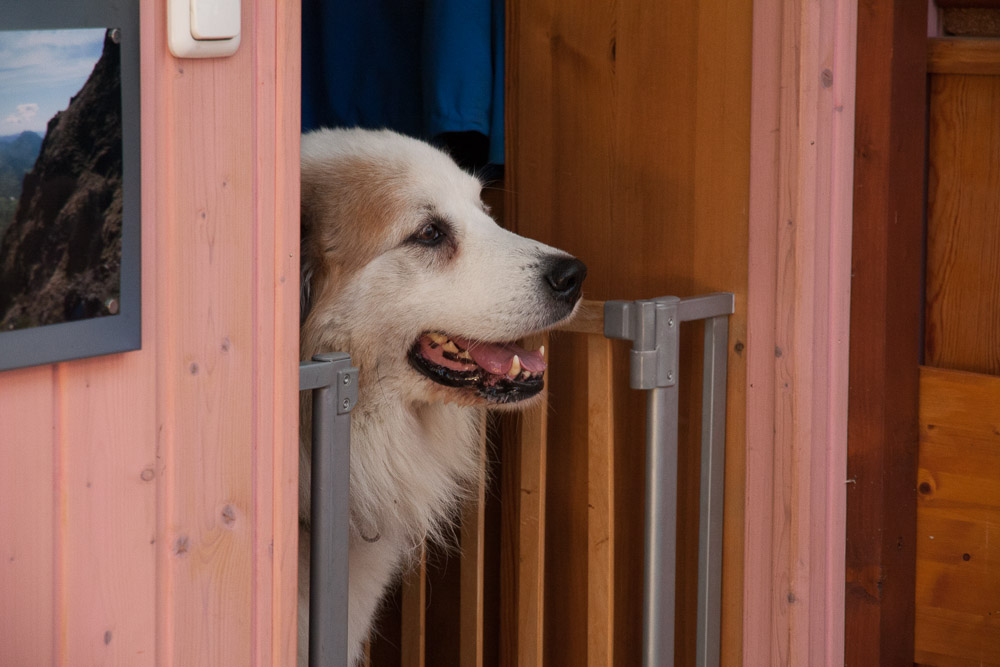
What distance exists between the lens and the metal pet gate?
4.60 ft

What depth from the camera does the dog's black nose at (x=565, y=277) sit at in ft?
6.27

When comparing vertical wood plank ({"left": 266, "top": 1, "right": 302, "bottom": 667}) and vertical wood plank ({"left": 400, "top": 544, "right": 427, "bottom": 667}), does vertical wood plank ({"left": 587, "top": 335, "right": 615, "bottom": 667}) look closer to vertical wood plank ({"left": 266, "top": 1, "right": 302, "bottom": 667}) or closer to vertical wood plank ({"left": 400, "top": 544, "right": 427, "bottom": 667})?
vertical wood plank ({"left": 400, "top": 544, "right": 427, "bottom": 667})

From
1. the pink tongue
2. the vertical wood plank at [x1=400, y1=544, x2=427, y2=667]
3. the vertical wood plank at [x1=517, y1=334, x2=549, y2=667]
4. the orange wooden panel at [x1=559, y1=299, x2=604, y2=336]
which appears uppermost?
the orange wooden panel at [x1=559, y1=299, x2=604, y2=336]

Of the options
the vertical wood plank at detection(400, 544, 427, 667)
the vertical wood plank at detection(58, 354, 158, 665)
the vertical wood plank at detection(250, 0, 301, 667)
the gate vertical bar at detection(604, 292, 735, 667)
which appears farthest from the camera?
the vertical wood plank at detection(400, 544, 427, 667)

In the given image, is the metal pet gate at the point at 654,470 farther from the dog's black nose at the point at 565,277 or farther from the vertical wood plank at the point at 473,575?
the vertical wood plank at the point at 473,575

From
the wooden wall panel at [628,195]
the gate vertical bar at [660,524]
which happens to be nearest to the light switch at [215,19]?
the gate vertical bar at [660,524]

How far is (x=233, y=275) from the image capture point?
3.85 feet

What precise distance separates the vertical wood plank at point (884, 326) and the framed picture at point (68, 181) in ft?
4.84

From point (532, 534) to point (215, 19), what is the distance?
1290mm

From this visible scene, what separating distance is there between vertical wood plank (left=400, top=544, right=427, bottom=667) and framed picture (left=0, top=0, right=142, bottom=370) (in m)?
1.45

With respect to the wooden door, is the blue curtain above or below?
above

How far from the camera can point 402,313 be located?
188 centimetres

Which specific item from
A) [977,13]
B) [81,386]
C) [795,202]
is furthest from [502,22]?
[81,386]

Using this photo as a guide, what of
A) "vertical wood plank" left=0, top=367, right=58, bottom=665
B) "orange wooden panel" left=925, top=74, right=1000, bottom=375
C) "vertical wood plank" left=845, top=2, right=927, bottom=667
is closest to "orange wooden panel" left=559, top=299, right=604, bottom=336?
"vertical wood plank" left=845, top=2, right=927, bottom=667
